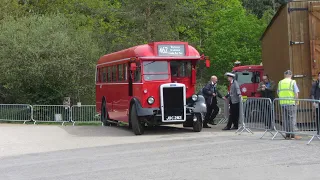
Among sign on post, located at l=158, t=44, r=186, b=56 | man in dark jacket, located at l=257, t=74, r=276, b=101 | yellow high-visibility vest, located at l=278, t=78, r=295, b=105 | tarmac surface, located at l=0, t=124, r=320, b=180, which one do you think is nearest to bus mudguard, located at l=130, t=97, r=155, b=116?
tarmac surface, located at l=0, t=124, r=320, b=180

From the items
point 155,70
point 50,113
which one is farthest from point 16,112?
point 155,70

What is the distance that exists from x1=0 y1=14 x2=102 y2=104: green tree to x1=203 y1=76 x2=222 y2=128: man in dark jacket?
1165cm

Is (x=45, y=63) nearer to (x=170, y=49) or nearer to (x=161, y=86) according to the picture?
(x=170, y=49)

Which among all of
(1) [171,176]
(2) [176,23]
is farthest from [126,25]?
(1) [171,176]

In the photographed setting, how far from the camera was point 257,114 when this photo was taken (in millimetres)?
15898

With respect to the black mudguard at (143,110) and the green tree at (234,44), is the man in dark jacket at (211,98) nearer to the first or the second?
the black mudguard at (143,110)

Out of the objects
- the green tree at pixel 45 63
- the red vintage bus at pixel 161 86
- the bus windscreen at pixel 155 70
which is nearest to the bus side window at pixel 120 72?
the red vintage bus at pixel 161 86

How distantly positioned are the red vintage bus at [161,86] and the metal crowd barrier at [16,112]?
8.66m

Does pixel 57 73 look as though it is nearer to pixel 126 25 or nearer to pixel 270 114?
pixel 126 25

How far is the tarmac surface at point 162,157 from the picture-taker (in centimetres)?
990

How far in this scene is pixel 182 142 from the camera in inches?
586

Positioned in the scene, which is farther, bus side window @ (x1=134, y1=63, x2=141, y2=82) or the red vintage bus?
bus side window @ (x1=134, y1=63, x2=141, y2=82)

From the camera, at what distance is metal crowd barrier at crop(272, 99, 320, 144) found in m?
14.0

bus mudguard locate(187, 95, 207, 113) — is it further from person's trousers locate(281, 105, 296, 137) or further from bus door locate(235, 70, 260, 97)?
bus door locate(235, 70, 260, 97)
